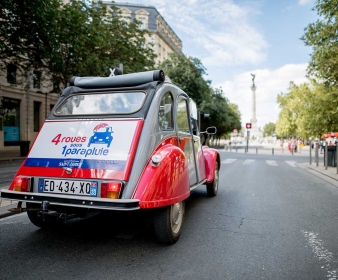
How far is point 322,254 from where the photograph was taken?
3.75m

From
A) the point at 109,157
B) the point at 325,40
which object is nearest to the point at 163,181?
the point at 109,157

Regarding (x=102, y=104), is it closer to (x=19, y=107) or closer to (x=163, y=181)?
(x=163, y=181)

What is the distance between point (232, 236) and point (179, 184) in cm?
110

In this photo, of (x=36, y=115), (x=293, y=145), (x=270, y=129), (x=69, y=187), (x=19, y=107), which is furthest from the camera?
(x=270, y=129)

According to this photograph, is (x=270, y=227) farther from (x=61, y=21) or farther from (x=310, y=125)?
(x=310, y=125)

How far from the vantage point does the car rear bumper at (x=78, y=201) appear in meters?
3.36

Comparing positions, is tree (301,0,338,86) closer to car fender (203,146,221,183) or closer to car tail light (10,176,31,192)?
car fender (203,146,221,183)

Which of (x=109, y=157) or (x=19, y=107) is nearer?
(x=109, y=157)

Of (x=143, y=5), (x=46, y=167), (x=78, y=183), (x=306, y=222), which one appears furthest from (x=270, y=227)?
(x=143, y=5)

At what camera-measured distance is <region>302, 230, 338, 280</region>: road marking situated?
3240mm

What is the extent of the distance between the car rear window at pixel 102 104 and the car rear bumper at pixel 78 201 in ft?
4.17

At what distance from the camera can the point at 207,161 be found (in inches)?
259

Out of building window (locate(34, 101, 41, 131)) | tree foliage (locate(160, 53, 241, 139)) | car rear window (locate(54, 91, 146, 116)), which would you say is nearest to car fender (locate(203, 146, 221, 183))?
car rear window (locate(54, 91, 146, 116))

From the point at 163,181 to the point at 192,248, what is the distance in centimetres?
91
